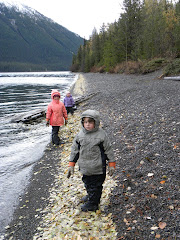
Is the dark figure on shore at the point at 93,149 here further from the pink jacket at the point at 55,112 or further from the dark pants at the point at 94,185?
the pink jacket at the point at 55,112

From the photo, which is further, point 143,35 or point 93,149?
point 143,35

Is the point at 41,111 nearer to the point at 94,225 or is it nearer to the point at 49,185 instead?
the point at 49,185

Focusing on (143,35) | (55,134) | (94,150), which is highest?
(143,35)

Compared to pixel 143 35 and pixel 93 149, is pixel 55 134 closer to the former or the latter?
pixel 93 149

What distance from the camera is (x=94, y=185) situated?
179 inches

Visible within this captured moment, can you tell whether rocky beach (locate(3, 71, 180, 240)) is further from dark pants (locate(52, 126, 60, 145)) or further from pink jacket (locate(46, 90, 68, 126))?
pink jacket (locate(46, 90, 68, 126))

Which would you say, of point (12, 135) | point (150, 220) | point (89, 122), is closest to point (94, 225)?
point (150, 220)

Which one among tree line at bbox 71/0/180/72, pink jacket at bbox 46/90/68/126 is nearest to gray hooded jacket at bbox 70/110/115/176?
pink jacket at bbox 46/90/68/126

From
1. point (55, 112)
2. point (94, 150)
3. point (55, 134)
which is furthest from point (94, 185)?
point (55, 134)

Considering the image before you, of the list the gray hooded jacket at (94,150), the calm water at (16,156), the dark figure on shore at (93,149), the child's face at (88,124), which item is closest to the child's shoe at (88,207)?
the dark figure on shore at (93,149)

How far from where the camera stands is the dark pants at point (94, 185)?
4.50 metres

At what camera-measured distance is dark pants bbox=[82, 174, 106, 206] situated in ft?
14.8

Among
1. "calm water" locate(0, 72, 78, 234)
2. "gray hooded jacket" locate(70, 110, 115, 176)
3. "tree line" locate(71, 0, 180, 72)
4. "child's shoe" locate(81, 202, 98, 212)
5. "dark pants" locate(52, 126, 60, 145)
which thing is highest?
"tree line" locate(71, 0, 180, 72)

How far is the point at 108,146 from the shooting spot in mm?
4371
